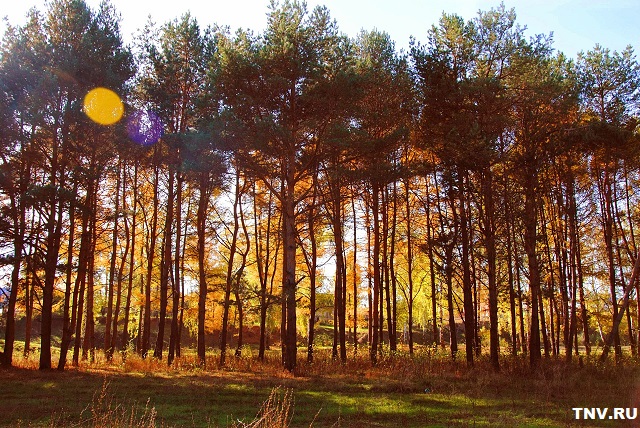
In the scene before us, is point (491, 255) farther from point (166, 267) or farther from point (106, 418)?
point (106, 418)

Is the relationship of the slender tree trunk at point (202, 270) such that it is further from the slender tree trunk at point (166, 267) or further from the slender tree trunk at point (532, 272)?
the slender tree trunk at point (532, 272)

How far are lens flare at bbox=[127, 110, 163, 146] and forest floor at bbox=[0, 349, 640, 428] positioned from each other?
8212 millimetres

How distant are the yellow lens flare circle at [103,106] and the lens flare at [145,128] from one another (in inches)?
27.7

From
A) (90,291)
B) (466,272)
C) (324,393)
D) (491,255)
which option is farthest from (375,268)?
(90,291)

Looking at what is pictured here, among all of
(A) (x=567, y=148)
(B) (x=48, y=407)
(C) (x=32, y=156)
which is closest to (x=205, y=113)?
(C) (x=32, y=156)

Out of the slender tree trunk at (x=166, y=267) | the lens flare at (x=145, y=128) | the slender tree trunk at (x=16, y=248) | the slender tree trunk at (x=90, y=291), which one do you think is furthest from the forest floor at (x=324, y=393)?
the lens flare at (x=145, y=128)

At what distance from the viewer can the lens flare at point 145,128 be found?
18.3 meters

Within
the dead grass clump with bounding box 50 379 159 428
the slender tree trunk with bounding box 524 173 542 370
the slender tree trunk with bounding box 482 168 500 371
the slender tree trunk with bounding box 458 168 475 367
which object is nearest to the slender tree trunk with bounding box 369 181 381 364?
the slender tree trunk with bounding box 458 168 475 367

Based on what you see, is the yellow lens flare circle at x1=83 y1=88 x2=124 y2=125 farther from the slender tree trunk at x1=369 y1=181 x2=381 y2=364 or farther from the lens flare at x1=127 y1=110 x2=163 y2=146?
the slender tree trunk at x1=369 y1=181 x2=381 y2=364

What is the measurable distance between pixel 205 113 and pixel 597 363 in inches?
623

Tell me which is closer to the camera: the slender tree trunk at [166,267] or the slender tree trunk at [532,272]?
the slender tree trunk at [532,272]

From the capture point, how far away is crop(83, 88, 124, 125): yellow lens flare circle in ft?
56.2

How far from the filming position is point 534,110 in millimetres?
18359

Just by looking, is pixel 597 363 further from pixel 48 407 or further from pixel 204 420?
pixel 48 407
